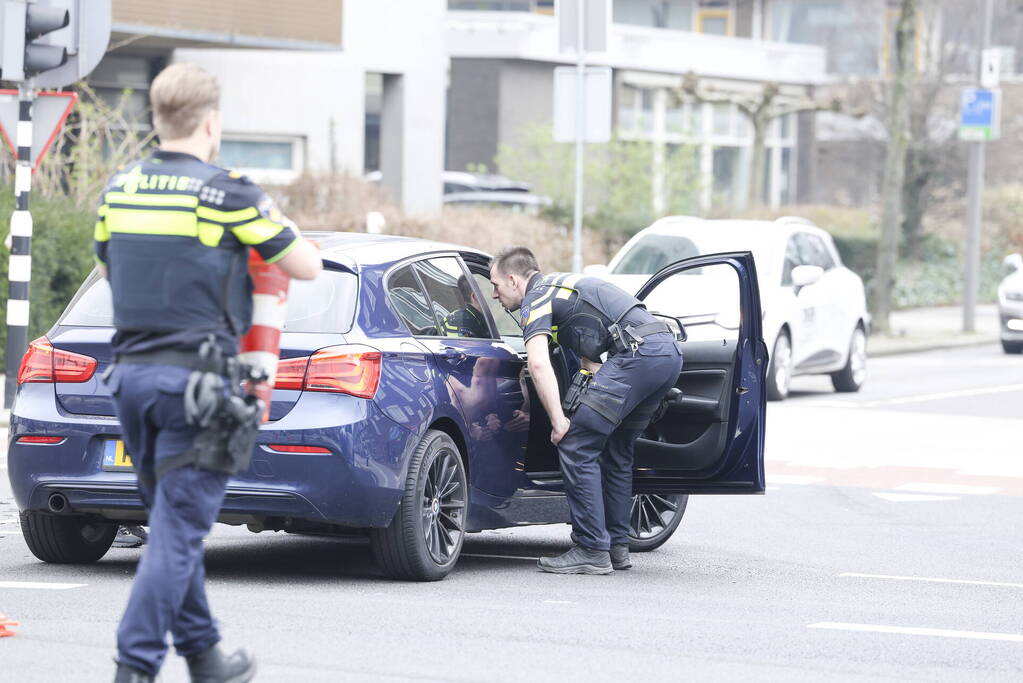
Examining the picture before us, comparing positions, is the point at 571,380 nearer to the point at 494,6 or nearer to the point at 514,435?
the point at 514,435

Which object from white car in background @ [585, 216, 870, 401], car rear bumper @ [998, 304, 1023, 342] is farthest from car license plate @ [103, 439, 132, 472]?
car rear bumper @ [998, 304, 1023, 342]

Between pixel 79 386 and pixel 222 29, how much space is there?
17155mm

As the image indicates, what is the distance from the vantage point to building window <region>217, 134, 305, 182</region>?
90.7 ft

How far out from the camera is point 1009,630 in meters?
7.14

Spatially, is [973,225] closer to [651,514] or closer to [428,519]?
[651,514]

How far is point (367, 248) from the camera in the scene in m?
8.07

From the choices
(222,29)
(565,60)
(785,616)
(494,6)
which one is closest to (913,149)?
(565,60)

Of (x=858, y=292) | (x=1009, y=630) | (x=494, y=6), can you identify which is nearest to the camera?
(x=1009, y=630)

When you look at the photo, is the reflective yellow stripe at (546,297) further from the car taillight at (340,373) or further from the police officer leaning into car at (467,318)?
the car taillight at (340,373)

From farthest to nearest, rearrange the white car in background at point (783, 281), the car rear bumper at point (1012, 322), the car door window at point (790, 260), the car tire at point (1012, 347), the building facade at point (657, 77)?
the building facade at point (657, 77) < the car tire at point (1012, 347) < the car rear bumper at point (1012, 322) < the car door window at point (790, 260) < the white car in background at point (783, 281)

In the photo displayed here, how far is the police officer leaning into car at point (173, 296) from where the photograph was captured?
15.8 feet

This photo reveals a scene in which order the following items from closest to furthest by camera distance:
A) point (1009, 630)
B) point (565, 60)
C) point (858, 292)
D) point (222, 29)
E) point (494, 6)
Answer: point (1009, 630), point (858, 292), point (222, 29), point (565, 60), point (494, 6)

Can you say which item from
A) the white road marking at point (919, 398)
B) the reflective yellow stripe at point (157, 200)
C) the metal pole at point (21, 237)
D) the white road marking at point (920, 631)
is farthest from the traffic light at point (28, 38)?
the reflective yellow stripe at point (157, 200)

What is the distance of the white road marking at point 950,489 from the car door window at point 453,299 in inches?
175
